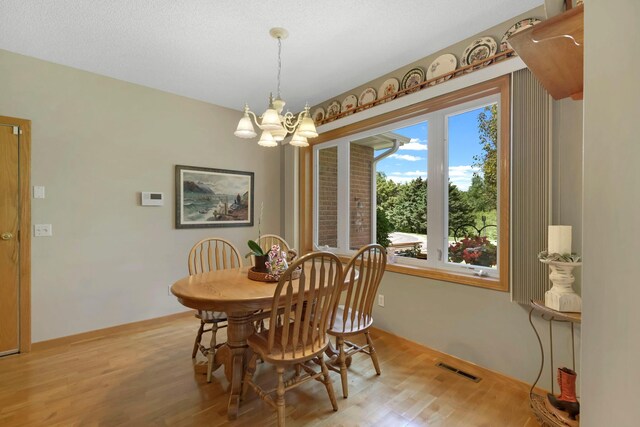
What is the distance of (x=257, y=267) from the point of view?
208 cm

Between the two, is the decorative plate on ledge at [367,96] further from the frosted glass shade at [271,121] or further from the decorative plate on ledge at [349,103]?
the frosted glass shade at [271,121]

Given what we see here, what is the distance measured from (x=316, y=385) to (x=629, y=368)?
1.77 m

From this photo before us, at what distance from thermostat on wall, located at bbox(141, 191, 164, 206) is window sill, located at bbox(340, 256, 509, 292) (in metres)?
2.53

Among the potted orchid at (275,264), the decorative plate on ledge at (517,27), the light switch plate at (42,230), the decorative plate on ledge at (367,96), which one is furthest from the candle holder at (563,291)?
the light switch plate at (42,230)

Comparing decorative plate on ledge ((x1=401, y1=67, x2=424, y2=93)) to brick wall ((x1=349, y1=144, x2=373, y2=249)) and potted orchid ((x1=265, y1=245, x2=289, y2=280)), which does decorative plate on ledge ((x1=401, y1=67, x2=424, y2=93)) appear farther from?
potted orchid ((x1=265, y1=245, x2=289, y2=280))

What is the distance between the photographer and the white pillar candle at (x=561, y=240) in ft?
5.24

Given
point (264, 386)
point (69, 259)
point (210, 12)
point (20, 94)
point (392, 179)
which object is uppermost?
point (210, 12)

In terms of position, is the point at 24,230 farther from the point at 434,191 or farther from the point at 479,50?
the point at 479,50

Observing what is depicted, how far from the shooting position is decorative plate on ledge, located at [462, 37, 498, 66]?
2.13 metres

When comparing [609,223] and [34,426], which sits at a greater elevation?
[609,223]

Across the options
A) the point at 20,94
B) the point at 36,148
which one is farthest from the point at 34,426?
the point at 20,94

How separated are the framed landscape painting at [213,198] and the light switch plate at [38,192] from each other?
111cm

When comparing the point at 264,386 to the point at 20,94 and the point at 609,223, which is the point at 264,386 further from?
the point at 20,94

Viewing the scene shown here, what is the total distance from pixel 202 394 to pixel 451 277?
1993 mm
